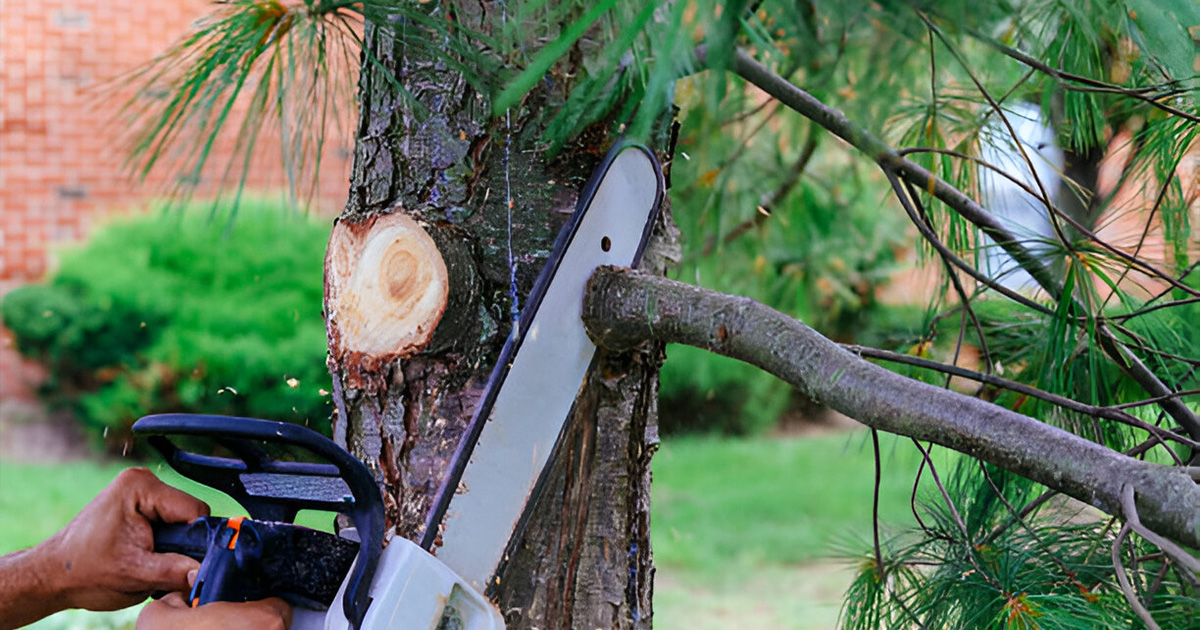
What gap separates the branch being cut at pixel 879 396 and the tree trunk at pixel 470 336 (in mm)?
69

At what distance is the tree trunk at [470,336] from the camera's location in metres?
0.73

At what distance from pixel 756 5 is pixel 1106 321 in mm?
480

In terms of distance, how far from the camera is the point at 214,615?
60cm

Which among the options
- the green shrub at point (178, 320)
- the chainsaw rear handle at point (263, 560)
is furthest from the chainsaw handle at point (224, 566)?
the green shrub at point (178, 320)

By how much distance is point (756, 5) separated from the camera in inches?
17.8

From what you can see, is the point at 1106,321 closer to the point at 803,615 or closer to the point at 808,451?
the point at 803,615

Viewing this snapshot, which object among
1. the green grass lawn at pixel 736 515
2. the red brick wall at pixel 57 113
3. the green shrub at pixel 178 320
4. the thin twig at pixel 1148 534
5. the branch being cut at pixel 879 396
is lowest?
the green grass lawn at pixel 736 515

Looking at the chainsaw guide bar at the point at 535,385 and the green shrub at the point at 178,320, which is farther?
the green shrub at the point at 178,320

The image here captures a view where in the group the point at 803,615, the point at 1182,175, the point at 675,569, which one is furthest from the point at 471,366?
the point at 675,569

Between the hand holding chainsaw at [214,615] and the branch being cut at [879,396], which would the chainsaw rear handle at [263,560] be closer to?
the hand holding chainsaw at [214,615]

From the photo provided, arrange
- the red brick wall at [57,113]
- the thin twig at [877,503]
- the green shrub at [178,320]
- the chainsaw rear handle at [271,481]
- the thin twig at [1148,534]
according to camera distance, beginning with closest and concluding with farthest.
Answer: the thin twig at [1148,534] < the chainsaw rear handle at [271,481] < the thin twig at [877,503] < the green shrub at [178,320] < the red brick wall at [57,113]

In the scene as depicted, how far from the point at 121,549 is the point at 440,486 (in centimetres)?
22

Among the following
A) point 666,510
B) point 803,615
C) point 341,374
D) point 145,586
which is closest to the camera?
point 145,586

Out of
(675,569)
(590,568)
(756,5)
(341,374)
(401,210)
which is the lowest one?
(675,569)
